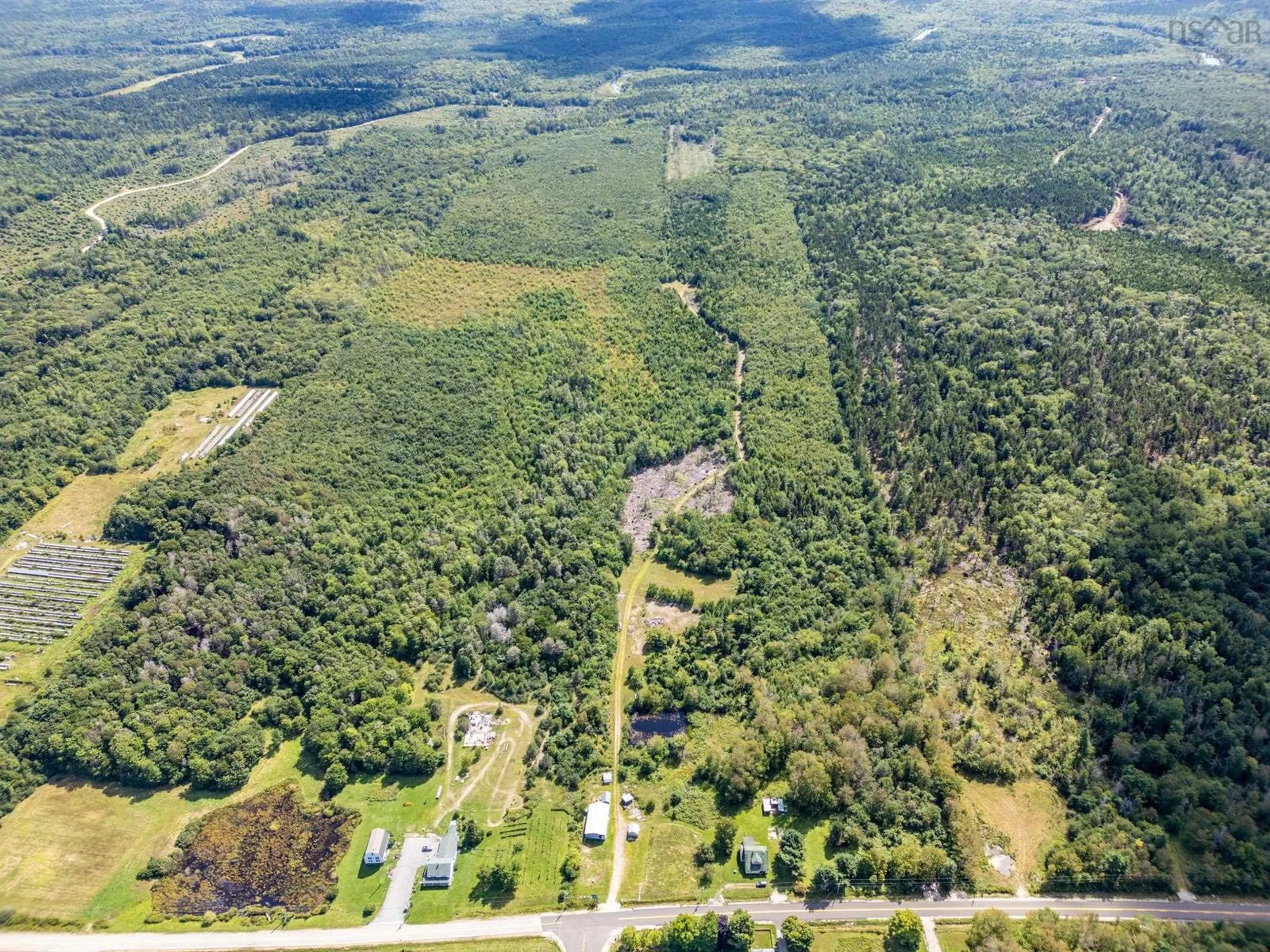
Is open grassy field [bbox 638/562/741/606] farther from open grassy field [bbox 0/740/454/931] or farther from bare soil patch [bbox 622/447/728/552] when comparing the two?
open grassy field [bbox 0/740/454/931]

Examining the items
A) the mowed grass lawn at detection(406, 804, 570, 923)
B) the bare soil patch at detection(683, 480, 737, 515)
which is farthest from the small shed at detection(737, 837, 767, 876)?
the bare soil patch at detection(683, 480, 737, 515)

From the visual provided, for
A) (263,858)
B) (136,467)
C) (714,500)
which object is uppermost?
(714,500)

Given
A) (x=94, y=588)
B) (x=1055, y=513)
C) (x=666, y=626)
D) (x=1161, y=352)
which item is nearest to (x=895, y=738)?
(x=666, y=626)

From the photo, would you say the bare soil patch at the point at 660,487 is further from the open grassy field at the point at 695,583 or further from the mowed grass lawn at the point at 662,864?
the mowed grass lawn at the point at 662,864

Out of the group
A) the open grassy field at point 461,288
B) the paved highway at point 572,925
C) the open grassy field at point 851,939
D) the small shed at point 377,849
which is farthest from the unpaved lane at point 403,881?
the open grassy field at point 461,288

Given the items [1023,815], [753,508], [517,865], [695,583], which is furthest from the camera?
[753,508]

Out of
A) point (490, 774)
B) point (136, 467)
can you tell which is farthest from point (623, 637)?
point (136, 467)

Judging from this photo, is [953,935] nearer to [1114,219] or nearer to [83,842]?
[83,842]
